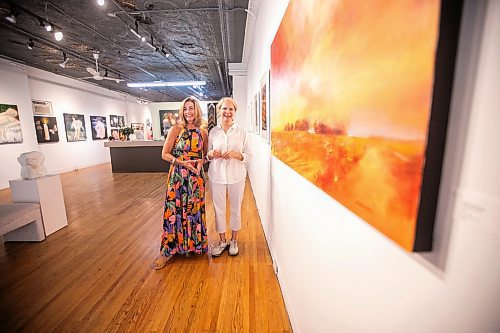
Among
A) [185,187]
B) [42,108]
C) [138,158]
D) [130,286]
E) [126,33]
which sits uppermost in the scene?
[126,33]

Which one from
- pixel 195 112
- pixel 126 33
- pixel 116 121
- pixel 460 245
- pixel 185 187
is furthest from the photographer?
pixel 116 121

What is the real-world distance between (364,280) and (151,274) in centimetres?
231

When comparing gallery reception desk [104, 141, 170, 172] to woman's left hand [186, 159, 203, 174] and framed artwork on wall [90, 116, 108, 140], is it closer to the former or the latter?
framed artwork on wall [90, 116, 108, 140]

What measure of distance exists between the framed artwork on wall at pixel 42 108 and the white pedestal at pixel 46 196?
20.3 ft

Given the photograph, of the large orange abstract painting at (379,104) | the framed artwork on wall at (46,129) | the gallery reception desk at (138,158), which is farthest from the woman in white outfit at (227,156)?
the framed artwork on wall at (46,129)

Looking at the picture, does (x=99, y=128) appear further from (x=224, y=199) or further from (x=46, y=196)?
(x=224, y=199)

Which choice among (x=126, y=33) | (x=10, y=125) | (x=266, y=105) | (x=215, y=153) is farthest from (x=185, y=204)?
(x=10, y=125)

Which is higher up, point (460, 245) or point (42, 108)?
point (42, 108)

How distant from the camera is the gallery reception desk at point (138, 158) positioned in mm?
8206

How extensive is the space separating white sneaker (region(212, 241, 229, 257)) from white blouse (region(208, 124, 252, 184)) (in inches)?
32.2

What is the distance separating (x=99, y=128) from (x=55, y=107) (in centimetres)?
253

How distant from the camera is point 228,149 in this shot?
2.48 m

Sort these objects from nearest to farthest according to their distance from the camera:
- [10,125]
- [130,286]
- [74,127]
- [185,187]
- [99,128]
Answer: [130,286], [185,187], [10,125], [74,127], [99,128]

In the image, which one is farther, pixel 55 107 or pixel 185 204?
pixel 55 107
